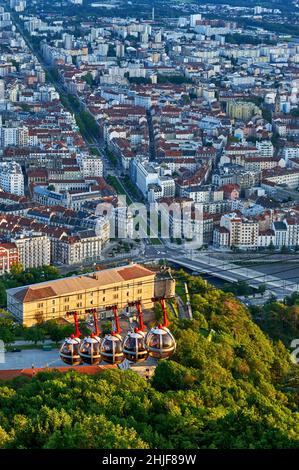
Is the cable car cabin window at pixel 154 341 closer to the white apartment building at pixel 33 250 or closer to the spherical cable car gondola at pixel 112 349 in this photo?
the spherical cable car gondola at pixel 112 349

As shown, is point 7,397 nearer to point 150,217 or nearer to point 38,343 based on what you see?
point 38,343

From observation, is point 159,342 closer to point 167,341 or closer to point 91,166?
point 167,341

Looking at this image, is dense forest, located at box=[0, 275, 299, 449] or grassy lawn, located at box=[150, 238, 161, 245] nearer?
dense forest, located at box=[0, 275, 299, 449]

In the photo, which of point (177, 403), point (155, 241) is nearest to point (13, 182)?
point (155, 241)

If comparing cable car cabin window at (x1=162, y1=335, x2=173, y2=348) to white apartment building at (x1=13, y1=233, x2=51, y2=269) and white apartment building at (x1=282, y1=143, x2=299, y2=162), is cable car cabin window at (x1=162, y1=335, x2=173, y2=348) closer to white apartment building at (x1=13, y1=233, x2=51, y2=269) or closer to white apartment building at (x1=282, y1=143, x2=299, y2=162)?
white apartment building at (x1=13, y1=233, x2=51, y2=269)

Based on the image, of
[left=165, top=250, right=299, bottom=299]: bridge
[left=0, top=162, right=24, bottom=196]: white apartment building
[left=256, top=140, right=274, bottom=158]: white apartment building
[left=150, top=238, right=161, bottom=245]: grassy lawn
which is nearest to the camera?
[left=165, top=250, right=299, bottom=299]: bridge

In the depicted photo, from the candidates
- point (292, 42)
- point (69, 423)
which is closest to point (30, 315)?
point (69, 423)

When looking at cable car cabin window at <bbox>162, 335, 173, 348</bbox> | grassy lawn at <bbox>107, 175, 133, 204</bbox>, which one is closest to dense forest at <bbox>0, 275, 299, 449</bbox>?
cable car cabin window at <bbox>162, 335, 173, 348</bbox>
